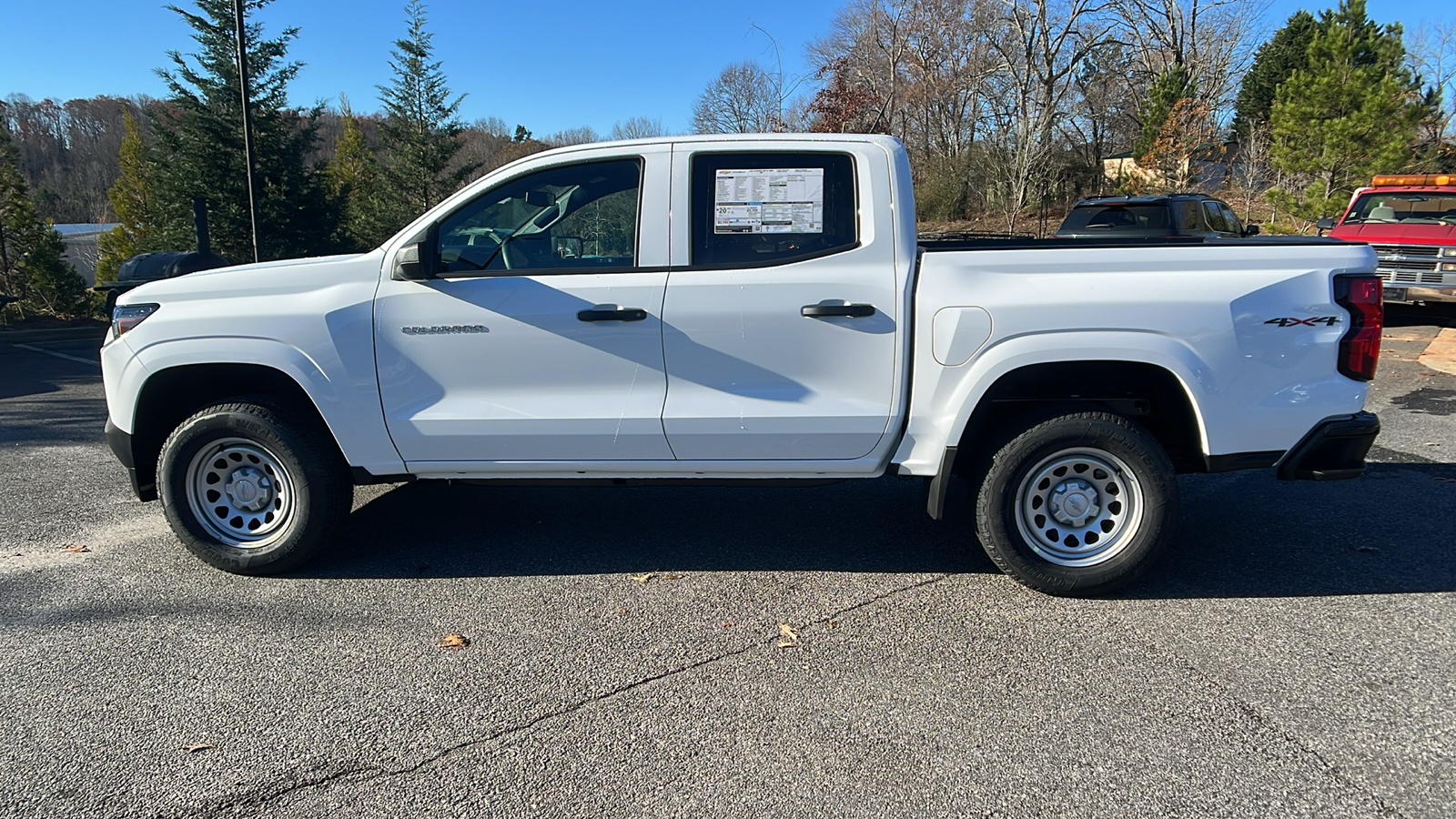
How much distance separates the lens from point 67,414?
26.5 feet

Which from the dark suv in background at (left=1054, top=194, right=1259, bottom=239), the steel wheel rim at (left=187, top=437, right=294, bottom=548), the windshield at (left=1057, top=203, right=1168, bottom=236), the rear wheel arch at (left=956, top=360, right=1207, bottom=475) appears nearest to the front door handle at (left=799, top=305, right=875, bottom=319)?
the rear wheel arch at (left=956, top=360, right=1207, bottom=475)

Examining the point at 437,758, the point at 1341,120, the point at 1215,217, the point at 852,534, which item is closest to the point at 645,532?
the point at 852,534

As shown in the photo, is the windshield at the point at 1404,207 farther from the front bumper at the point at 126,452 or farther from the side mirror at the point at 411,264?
the front bumper at the point at 126,452

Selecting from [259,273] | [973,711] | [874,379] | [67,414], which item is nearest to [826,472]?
[874,379]

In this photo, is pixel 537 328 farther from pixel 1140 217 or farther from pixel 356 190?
pixel 356 190

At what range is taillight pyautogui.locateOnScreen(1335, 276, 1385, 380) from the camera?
3736mm

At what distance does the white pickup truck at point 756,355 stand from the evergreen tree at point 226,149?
14.2m

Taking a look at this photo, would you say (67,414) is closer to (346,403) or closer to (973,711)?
(346,403)

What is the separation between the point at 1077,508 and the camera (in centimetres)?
405

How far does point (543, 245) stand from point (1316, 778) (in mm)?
3533

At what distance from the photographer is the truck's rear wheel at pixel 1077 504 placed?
12.9ft

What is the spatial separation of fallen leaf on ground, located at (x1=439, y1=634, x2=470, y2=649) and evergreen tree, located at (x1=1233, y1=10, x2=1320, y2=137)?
35141 millimetres

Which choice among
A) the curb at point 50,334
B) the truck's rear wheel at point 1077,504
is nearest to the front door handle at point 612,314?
the truck's rear wheel at point 1077,504

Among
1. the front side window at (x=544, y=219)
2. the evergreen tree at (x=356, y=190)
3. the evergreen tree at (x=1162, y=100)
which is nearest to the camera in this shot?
the front side window at (x=544, y=219)
